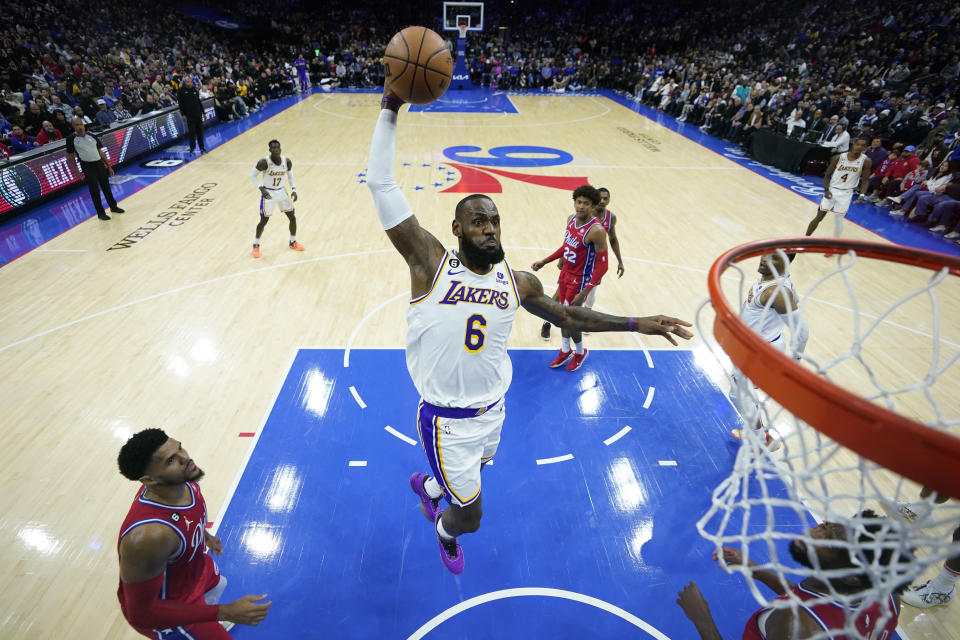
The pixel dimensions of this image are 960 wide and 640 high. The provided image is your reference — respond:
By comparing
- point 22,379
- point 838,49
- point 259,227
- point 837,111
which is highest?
point 838,49

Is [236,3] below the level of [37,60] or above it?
above

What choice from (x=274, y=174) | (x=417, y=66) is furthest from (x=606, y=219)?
(x=274, y=174)

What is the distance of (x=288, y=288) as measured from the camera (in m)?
7.03

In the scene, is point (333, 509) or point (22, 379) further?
point (22, 379)

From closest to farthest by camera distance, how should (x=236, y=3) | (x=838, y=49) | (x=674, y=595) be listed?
(x=674, y=595) → (x=838, y=49) → (x=236, y=3)

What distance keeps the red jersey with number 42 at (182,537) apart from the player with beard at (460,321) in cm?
124

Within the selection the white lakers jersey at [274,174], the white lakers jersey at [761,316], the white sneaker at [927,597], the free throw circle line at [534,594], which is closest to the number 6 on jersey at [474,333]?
the free throw circle line at [534,594]

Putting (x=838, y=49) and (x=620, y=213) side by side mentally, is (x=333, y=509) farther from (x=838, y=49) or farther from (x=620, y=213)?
(x=838, y=49)

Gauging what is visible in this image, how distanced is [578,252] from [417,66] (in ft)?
8.60

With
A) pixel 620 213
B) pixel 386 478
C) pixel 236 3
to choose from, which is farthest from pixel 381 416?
pixel 236 3

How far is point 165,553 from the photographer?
2234mm

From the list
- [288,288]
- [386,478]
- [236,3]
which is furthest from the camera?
[236,3]

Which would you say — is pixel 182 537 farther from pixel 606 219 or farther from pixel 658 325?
pixel 606 219

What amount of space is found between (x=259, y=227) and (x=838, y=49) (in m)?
23.8
